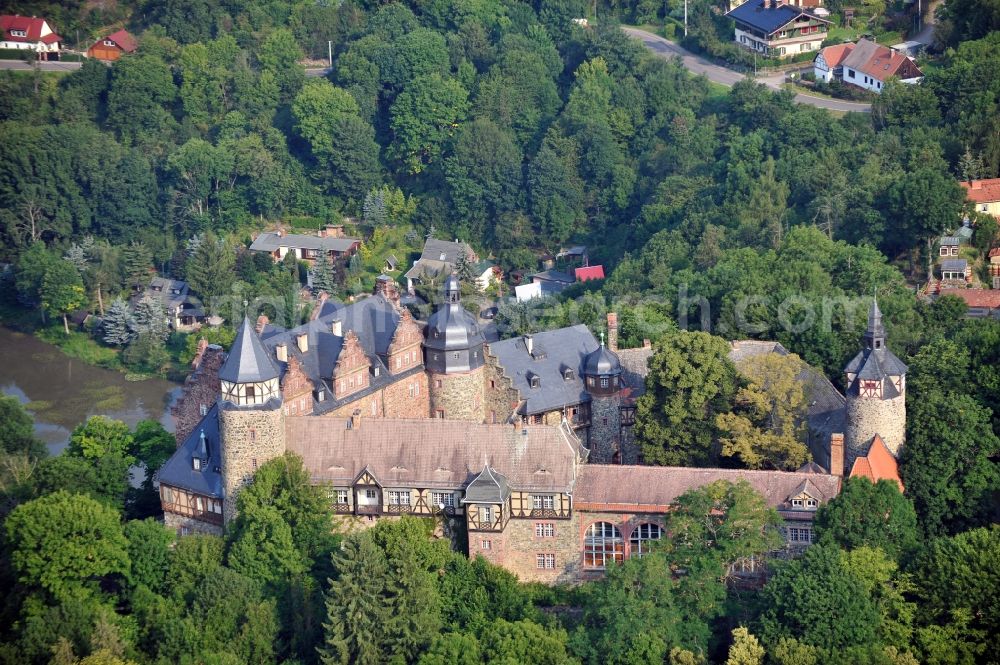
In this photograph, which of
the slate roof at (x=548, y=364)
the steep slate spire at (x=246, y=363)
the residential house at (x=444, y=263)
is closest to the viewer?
the steep slate spire at (x=246, y=363)

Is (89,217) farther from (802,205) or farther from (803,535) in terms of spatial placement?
(803,535)

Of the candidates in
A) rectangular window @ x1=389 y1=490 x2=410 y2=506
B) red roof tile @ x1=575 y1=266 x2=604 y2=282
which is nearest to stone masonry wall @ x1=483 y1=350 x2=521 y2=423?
rectangular window @ x1=389 y1=490 x2=410 y2=506

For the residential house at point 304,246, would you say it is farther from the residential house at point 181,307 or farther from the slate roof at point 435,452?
the slate roof at point 435,452

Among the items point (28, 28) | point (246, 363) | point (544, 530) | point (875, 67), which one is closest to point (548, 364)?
point (544, 530)

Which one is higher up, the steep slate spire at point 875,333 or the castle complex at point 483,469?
the steep slate spire at point 875,333

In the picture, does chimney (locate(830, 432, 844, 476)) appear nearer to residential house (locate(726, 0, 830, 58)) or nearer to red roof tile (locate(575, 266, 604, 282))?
red roof tile (locate(575, 266, 604, 282))

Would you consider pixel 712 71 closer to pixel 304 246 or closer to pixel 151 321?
pixel 304 246

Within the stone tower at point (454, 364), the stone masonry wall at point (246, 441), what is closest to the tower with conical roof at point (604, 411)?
the stone tower at point (454, 364)
